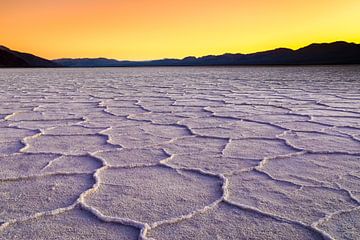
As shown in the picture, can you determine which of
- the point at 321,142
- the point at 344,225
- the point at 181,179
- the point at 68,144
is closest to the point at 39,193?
the point at 181,179

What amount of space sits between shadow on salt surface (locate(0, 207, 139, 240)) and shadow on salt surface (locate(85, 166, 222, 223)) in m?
0.06

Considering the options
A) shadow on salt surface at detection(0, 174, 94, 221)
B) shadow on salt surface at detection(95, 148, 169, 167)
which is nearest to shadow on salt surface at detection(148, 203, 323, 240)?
shadow on salt surface at detection(0, 174, 94, 221)

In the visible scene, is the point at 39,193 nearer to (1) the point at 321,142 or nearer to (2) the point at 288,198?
(2) the point at 288,198

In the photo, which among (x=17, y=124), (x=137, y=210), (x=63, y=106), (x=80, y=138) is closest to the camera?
(x=137, y=210)

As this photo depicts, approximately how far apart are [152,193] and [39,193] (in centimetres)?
30

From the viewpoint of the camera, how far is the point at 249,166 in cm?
138

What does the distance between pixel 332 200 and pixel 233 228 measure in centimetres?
31

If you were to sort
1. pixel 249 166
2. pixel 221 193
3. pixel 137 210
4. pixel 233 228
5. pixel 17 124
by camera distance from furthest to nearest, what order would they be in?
pixel 17 124 < pixel 249 166 < pixel 221 193 < pixel 137 210 < pixel 233 228

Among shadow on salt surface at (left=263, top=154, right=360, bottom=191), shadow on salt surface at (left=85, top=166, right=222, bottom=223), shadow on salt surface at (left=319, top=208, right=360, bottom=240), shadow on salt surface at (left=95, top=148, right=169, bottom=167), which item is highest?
shadow on salt surface at (left=319, top=208, right=360, bottom=240)

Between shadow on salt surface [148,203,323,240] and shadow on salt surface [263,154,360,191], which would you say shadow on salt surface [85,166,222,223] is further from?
shadow on salt surface [263,154,360,191]

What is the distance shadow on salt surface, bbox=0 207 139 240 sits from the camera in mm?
865

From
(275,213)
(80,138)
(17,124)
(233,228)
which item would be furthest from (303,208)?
(17,124)

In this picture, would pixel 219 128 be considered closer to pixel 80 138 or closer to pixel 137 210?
pixel 80 138

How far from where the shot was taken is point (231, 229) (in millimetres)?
896
